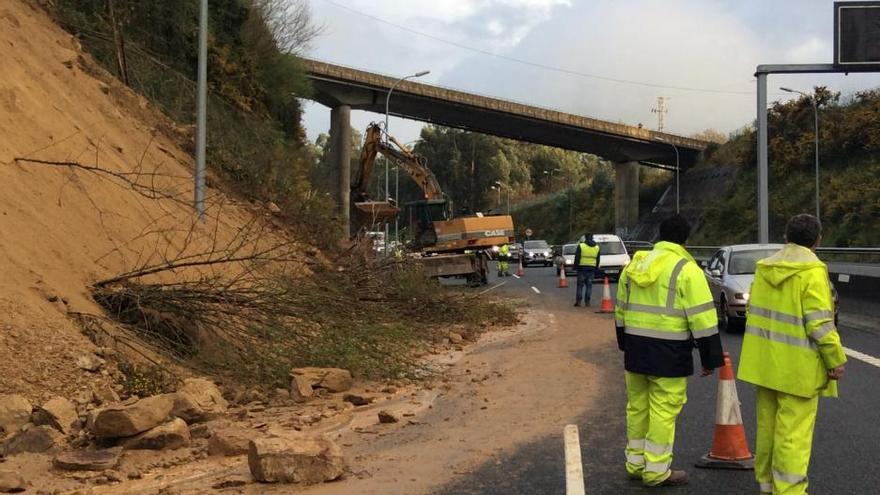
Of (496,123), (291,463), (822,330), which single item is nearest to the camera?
(822,330)

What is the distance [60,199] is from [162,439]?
566 cm

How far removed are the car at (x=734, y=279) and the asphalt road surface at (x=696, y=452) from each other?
3687mm

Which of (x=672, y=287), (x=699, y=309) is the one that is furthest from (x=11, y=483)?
(x=699, y=309)

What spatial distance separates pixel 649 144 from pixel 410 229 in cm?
4347

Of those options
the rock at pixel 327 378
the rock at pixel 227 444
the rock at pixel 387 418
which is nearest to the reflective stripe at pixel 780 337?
the rock at pixel 387 418

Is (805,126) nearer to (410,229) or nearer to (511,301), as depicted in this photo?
(410,229)

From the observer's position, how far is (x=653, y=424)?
5000 mm

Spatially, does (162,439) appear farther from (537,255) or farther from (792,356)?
(537,255)

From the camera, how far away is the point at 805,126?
52.6 metres

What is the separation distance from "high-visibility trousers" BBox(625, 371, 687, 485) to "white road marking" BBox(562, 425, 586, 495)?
14.3 inches

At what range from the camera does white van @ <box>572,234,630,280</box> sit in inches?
1007

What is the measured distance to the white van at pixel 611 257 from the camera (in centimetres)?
2558

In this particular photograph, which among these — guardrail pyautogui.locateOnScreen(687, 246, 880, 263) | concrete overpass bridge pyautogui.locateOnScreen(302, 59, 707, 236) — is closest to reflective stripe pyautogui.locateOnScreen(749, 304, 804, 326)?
guardrail pyautogui.locateOnScreen(687, 246, 880, 263)

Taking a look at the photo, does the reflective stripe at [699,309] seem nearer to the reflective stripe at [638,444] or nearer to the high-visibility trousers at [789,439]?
the high-visibility trousers at [789,439]
